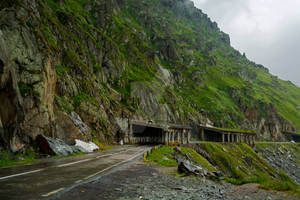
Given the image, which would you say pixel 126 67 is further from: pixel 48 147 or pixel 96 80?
pixel 48 147

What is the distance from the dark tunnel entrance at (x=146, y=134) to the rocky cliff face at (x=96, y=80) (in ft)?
19.6

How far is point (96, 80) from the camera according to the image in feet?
184

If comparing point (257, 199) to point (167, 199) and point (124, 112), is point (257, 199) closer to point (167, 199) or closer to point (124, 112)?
point (167, 199)

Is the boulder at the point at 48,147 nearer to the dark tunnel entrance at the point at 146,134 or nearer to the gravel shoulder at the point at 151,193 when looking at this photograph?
the gravel shoulder at the point at 151,193

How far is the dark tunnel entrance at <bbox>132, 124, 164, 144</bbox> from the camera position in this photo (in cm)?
5991

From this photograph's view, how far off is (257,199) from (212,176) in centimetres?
592

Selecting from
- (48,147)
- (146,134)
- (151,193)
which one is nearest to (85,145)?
(48,147)

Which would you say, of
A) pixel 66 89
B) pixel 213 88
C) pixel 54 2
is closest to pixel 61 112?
pixel 66 89

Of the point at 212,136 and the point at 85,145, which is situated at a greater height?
the point at 212,136

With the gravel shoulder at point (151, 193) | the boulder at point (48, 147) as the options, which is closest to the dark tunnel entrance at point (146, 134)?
the boulder at point (48, 147)

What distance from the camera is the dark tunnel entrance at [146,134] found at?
59.9 metres

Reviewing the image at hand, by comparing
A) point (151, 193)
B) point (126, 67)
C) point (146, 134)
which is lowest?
point (151, 193)

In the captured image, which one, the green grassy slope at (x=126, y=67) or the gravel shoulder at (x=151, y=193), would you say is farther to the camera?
the green grassy slope at (x=126, y=67)

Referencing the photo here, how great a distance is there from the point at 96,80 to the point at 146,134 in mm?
22108
